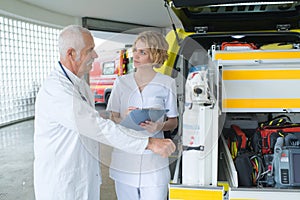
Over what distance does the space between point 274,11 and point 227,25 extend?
1.06 feet

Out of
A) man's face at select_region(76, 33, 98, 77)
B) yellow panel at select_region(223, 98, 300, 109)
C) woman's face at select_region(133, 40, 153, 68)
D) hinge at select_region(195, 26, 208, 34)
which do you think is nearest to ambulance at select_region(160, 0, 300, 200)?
yellow panel at select_region(223, 98, 300, 109)

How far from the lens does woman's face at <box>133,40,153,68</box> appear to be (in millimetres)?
1501

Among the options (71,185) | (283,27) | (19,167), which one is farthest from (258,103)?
(19,167)

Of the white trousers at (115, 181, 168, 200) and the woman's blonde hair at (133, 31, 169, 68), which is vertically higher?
the woman's blonde hair at (133, 31, 169, 68)

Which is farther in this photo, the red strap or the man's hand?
the red strap

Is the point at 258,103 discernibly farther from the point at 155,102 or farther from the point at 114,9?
the point at 114,9

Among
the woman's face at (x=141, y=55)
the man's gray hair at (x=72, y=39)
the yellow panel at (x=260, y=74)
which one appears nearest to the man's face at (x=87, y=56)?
the man's gray hair at (x=72, y=39)

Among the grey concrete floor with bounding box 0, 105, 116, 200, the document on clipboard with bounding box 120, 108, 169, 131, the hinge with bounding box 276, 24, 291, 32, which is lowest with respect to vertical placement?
the grey concrete floor with bounding box 0, 105, 116, 200

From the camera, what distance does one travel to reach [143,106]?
1.54 meters

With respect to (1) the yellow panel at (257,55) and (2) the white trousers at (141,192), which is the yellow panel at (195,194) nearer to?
(2) the white trousers at (141,192)

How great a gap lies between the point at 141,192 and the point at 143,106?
0.48 metres

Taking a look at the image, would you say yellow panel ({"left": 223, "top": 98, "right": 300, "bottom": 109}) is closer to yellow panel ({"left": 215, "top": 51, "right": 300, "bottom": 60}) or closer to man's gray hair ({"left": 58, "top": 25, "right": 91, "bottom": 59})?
yellow panel ({"left": 215, "top": 51, "right": 300, "bottom": 60})

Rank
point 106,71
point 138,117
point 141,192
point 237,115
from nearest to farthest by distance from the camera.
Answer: point 138,117 < point 106,71 < point 141,192 < point 237,115

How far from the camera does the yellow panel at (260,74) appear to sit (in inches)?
56.2
